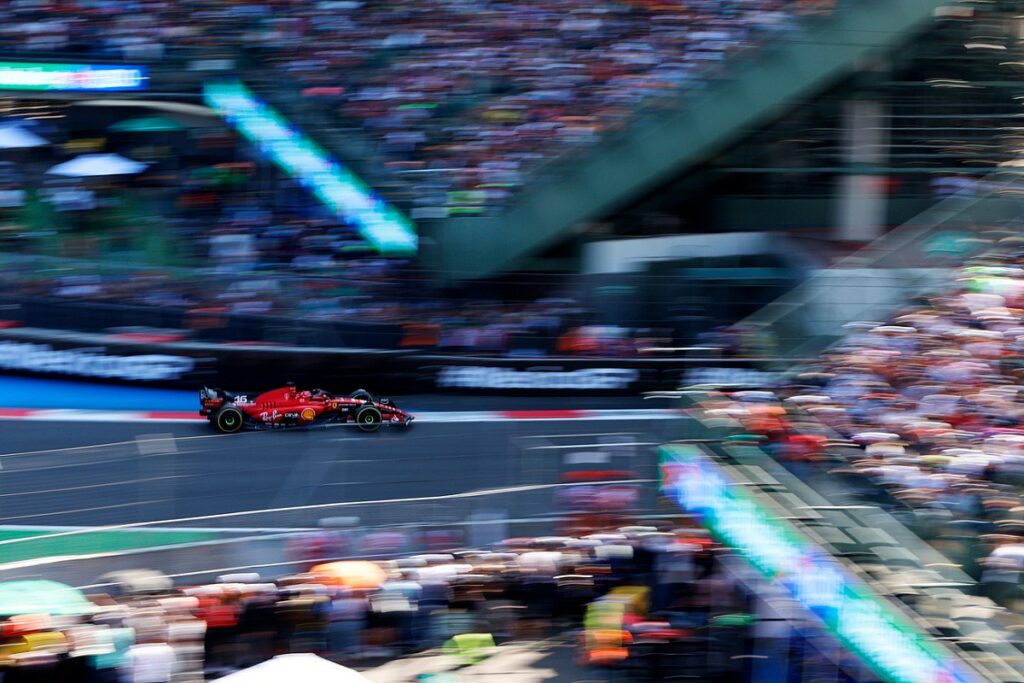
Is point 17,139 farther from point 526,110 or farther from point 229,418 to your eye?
point 526,110

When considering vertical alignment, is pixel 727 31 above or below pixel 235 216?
above

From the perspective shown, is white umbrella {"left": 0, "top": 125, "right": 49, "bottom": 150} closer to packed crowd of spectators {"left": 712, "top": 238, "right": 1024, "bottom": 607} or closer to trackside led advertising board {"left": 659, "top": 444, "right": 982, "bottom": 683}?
trackside led advertising board {"left": 659, "top": 444, "right": 982, "bottom": 683}

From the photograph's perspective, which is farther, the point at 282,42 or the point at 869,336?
the point at 282,42

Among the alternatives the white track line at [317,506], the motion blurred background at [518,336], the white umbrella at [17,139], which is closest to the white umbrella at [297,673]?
the motion blurred background at [518,336]

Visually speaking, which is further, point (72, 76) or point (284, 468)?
point (72, 76)

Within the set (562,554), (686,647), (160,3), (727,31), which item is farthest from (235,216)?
(686,647)

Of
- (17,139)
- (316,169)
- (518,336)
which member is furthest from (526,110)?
(17,139)

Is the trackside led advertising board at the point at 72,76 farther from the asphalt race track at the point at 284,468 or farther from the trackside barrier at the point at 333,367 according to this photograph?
the asphalt race track at the point at 284,468

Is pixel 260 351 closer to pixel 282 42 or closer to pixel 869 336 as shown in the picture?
pixel 282 42
